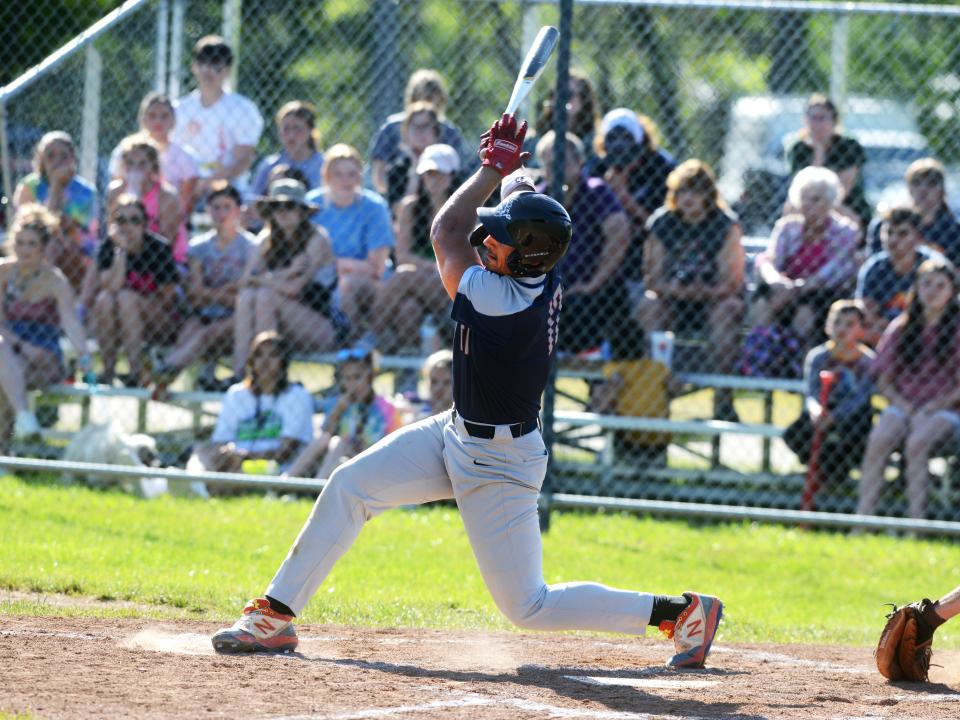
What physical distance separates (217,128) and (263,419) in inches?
94.9

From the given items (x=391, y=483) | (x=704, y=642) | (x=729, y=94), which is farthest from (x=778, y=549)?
(x=729, y=94)

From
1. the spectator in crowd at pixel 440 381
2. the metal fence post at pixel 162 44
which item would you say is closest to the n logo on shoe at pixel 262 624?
the spectator in crowd at pixel 440 381

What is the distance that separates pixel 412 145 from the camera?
1014cm

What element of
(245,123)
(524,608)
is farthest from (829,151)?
(524,608)

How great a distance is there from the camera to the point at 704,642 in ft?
18.6

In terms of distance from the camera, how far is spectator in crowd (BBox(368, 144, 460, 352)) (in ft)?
31.8

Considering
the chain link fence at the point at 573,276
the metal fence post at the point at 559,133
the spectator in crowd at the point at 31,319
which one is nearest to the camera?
the metal fence post at the point at 559,133

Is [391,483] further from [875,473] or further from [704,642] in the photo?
[875,473]

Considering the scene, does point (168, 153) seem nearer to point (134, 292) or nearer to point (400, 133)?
point (134, 292)

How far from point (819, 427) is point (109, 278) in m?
4.68

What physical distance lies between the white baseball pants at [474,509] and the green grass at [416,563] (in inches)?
46.2

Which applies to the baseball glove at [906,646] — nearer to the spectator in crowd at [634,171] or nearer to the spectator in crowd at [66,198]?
the spectator in crowd at [634,171]

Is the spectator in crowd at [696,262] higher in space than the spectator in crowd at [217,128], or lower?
lower

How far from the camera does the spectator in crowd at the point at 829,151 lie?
397 inches
